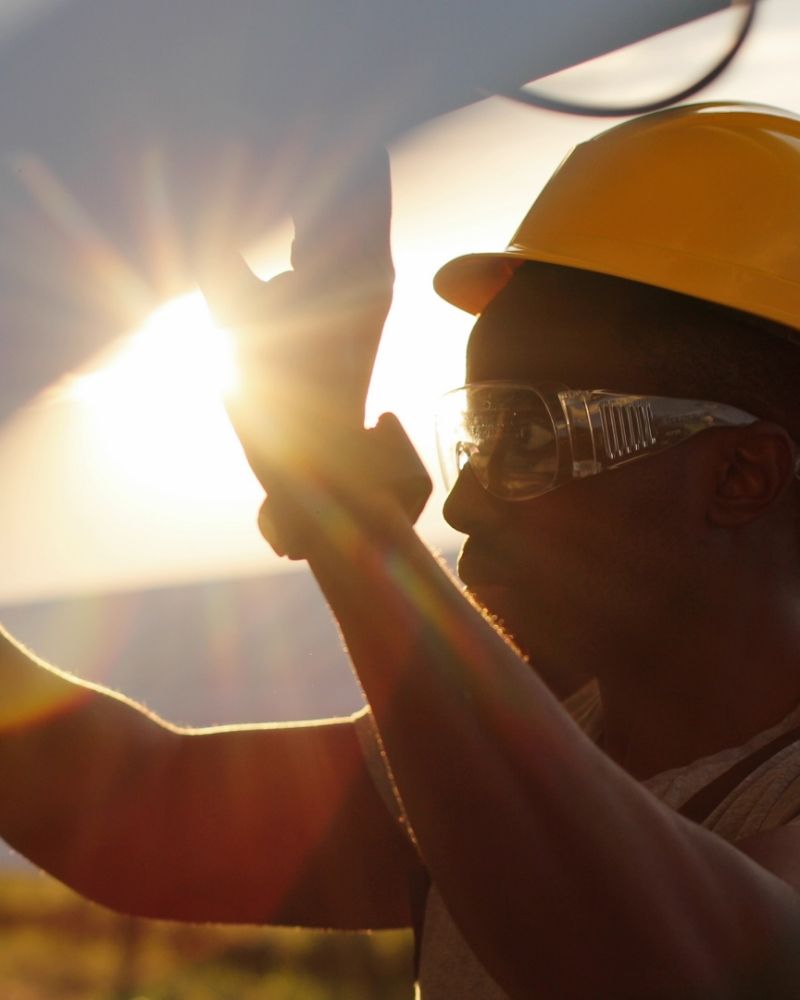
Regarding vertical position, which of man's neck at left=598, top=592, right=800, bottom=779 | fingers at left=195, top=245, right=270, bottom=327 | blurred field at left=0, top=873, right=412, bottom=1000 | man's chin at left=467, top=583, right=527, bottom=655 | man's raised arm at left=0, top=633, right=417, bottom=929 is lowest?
blurred field at left=0, top=873, right=412, bottom=1000

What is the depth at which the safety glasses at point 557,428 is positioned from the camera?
2.15m

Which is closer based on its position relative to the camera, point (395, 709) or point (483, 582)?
point (395, 709)

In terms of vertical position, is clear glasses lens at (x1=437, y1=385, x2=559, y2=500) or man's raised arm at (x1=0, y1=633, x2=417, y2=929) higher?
clear glasses lens at (x1=437, y1=385, x2=559, y2=500)

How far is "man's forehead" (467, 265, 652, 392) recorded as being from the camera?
221cm

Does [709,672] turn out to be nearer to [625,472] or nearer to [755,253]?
[625,472]

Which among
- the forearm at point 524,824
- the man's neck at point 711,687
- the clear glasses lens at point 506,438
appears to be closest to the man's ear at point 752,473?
the man's neck at point 711,687

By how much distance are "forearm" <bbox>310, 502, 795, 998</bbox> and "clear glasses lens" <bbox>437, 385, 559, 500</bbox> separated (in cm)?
80

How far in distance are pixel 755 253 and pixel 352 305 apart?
860mm

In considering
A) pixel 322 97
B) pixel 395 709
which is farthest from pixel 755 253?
pixel 395 709

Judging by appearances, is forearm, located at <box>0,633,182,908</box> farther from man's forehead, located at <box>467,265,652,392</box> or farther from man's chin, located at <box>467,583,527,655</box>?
man's forehead, located at <box>467,265,652,392</box>

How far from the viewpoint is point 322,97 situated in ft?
7.38

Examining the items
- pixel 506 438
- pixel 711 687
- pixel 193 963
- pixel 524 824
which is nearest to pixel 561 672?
pixel 711 687

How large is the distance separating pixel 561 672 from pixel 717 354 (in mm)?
639

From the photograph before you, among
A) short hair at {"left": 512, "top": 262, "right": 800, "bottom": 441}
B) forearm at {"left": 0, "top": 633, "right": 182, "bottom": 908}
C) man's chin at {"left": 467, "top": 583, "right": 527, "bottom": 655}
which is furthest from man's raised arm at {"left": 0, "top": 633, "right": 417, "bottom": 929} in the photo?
short hair at {"left": 512, "top": 262, "right": 800, "bottom": 441}
